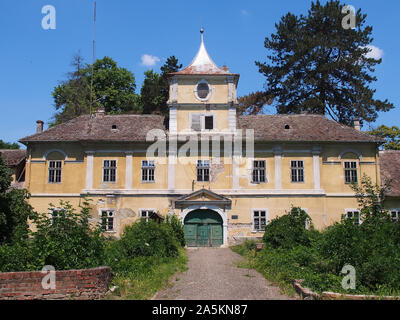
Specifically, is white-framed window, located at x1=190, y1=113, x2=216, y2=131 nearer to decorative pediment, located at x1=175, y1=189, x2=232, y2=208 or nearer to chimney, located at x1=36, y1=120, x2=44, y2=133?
decorative pediment, located at x1=175, y1=189, x2=232, y2=208

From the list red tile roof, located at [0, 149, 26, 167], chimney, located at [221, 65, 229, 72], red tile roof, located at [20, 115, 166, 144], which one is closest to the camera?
red tile roof, located at [20, 115, 166, 144]

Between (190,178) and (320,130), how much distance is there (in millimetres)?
8697

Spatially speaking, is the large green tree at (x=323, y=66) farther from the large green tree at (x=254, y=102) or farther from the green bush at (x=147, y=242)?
the green bush at (x=147, y=242)

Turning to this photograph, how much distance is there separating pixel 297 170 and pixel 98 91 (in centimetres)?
2499

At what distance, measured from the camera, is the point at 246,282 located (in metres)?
11.6

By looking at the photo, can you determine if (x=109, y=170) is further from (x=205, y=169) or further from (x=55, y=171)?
(x=205, y=169)

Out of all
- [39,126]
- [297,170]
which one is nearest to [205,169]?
[297,170]

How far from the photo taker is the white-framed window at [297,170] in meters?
Answer: 23.1

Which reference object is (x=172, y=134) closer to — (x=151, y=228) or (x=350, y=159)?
(x=151, y=228)

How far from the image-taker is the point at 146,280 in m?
11.0

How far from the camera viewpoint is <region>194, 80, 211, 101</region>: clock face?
24031 mm

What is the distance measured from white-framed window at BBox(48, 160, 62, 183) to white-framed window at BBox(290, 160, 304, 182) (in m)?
14.0

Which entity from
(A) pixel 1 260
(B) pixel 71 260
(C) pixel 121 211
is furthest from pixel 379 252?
(C) pixel 121 211

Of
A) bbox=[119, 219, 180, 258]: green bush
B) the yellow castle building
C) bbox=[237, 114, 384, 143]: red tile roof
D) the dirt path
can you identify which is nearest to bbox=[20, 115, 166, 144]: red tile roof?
the yellow castle building
